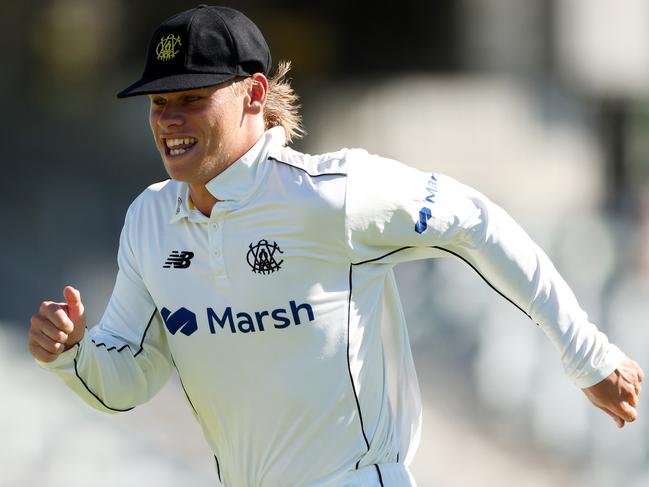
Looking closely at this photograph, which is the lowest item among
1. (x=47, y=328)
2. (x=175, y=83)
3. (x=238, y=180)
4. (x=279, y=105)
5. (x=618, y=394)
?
(x=618, y=394)

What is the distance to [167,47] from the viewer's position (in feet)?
10.6

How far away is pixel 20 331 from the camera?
25.5 feet

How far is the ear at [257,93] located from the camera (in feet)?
11.1

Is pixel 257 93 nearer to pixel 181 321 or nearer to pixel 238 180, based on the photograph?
pixel 238 180

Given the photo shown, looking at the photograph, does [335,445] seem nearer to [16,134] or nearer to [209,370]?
[209,370]

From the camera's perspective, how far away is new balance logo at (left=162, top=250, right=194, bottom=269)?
333 cm

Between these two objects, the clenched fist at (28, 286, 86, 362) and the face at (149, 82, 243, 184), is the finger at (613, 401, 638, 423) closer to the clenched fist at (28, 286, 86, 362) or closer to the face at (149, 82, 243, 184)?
the face at (149, 82, 243, 184)

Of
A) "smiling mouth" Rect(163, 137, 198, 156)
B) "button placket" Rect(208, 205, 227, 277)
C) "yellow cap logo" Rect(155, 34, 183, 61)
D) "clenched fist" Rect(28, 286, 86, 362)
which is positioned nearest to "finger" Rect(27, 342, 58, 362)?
"clenched fist" Rect(28, 286, 86, 362)

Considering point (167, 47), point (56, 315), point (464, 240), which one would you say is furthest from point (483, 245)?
point (56, 315)

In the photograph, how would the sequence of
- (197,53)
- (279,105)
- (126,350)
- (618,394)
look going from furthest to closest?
(279,105) → (126,350) → (618,394) → (197,53)

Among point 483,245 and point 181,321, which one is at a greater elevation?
point 483,245

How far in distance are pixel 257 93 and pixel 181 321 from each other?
676 mm

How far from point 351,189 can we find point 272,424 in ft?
2.20

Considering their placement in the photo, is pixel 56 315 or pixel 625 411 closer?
pixel 56 315
